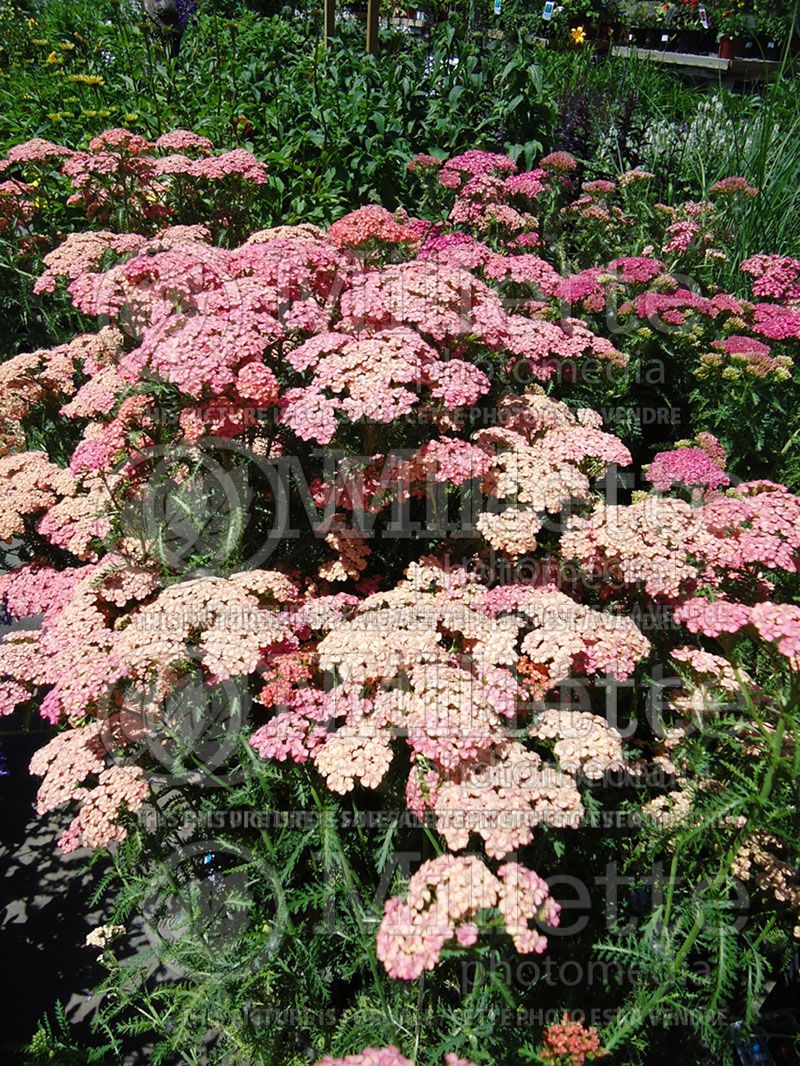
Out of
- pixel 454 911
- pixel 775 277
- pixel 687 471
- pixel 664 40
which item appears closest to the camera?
pixel 454 911

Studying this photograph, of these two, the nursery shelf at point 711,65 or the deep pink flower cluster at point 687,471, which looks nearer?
the deep pink flower cluster at point 687,471

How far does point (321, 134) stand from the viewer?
4.25m

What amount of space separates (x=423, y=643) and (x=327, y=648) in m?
0.22

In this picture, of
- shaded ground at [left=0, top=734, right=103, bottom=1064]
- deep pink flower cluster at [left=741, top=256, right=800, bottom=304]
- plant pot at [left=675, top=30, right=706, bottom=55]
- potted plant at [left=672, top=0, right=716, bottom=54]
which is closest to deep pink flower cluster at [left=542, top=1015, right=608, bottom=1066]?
shaded ground at [left=0, top=734, right=103, bottom=1064]

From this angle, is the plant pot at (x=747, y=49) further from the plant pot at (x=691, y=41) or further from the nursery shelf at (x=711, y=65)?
the plant pot at (x=691, y=41)

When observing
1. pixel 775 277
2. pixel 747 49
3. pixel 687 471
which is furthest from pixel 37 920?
pixel 747 49

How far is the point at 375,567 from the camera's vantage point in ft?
Answer: 8.03

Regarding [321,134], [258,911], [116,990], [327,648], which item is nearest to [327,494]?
[327,648]

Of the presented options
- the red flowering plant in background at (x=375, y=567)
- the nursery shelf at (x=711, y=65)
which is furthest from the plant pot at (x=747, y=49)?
the red flowering plant in background at (x=375, y=567)

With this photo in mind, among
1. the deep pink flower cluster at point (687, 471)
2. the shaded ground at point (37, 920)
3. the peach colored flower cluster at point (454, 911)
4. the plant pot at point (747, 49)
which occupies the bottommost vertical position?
the shaded ground at point (37, 920)

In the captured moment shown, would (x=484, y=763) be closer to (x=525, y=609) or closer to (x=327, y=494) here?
(x=525, y=609)

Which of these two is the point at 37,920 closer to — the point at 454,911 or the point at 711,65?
the point at 454,911

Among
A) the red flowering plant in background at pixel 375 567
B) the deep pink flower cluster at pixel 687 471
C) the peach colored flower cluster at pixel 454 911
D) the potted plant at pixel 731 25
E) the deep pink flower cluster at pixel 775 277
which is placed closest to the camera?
the peach colored flower cluster at pixel 454 911

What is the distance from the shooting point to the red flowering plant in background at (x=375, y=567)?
5.14 feet
